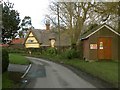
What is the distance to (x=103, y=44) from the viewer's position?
3919 centimetres

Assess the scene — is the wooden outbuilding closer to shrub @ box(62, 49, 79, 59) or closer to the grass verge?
shrub @ box(62, 49, 79, 59)

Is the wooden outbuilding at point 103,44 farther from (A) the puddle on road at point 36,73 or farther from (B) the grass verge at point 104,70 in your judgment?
(A) the puddle on road at point 36,73

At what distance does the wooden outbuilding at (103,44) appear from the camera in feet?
128

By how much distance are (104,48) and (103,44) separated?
524mm

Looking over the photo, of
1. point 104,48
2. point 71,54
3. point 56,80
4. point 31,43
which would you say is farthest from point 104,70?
point 31,43

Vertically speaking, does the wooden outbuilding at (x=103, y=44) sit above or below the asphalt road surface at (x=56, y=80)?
above

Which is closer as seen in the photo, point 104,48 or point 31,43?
point 104,48

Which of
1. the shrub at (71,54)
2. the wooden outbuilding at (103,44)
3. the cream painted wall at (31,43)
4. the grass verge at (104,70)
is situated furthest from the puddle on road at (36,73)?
the cream painted wall at (31,43)

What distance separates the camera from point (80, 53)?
4647 cm

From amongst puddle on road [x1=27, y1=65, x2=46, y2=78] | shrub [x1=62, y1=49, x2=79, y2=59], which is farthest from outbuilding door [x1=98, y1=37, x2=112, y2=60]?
puddle on road [x1=27, y1=65, x2=46, y2=78]

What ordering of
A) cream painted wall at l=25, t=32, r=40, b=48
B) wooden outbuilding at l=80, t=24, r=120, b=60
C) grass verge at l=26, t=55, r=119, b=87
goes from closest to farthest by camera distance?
grass verge at l=26, t=55, r=119, b=87, wooden outbuilding at l=80, t=24, r=120, b=60, cream painted wall at l=25, t=32, r=40, b=48

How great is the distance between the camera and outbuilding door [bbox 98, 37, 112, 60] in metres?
39.0

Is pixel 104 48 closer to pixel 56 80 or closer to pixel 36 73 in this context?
pixel 36 73

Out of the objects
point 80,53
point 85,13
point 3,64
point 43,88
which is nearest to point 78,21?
point 85,13
